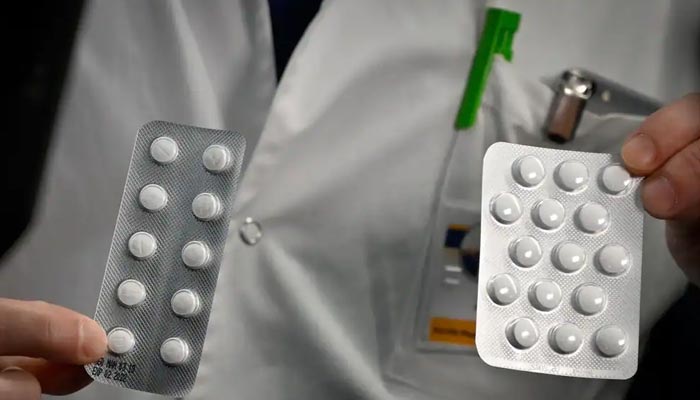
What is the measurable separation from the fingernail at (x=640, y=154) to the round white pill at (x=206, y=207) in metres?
0.21

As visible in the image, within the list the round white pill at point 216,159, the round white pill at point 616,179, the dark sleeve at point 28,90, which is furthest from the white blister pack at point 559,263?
the dark sleeve at point 28,90

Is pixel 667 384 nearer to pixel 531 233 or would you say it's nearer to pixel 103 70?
pixel 531 233

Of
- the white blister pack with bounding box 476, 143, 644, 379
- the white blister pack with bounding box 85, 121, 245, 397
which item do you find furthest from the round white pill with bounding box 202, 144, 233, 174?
the white blister pack with bounding box 476, 143, 644, 379

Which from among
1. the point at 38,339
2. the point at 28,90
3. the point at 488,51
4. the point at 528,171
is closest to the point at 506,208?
the point at 528,171

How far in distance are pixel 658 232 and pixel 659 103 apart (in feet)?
0.27

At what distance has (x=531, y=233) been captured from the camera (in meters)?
0.35

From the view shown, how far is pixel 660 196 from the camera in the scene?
0.34 metres

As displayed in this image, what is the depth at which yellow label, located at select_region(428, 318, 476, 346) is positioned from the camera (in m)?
0.41

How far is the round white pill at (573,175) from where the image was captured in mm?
349

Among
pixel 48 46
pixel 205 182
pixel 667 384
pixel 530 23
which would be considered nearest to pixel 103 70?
pixel 48 46

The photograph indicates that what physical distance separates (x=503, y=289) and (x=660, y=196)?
9cm

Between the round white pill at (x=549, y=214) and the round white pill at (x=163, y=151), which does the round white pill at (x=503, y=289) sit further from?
the round white pill at (x=163, y=151)

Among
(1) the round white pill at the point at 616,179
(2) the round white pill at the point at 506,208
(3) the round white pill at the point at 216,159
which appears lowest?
(3) the round white pill at the point at 216,159

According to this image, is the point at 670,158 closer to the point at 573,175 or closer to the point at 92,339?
the point at 573,175
